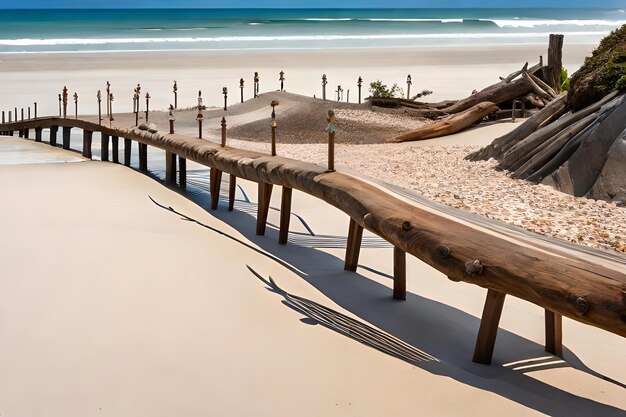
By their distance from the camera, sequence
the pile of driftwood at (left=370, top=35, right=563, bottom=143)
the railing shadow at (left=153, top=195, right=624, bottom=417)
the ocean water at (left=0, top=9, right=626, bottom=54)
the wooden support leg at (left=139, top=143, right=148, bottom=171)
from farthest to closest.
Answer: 1. the ocean water at (left=0, top=9, right=626, bottom=54)
2. the pile of driftwood at (left=370, top=35, right=563, bottom=143)
3. the wooden support leg at (left=139, top=143, right=148, bottom=171)
4. the railing shadow at (left=153, top=195, right=624, bottom=417)

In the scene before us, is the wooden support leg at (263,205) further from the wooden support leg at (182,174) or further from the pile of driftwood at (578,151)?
the pile of driftwood at (578,151)

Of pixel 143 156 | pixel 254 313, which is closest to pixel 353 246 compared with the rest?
pixel 254 313

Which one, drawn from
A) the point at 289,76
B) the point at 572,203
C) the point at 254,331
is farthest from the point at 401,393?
the point at 289,76

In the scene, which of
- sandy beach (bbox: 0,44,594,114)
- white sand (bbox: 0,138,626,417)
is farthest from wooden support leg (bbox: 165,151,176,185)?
sandy beach (bbox: 0,44,594,114)

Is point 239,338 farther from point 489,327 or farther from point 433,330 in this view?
point 489,327

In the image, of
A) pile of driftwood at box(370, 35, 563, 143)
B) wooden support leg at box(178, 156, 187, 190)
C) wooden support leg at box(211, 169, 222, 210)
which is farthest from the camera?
pile of driftwood at box(370, 35, 563, 143)

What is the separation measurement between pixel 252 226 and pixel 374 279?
2758 millimetres

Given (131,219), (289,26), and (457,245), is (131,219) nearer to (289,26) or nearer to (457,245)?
(457,245)

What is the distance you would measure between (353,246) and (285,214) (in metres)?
1.39

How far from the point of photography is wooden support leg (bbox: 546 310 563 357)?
6.02 m

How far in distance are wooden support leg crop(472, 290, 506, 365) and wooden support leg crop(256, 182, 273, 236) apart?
436cm

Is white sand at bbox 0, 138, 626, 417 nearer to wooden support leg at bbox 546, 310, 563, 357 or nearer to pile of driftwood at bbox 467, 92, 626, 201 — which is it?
wooden support leg at bbox 546, 310, 563, 357

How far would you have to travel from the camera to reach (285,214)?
9.27 meters

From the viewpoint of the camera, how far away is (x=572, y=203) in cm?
1068
